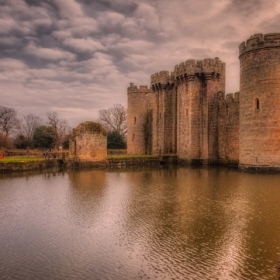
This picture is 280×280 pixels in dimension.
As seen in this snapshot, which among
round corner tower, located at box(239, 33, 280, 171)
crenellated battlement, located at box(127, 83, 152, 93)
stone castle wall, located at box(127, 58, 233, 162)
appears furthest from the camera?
crenellated battlement, located at box(127, 83, 152, 93)

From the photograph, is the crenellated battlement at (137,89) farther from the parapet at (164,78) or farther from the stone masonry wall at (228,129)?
the stone masonry wall at (228,129)

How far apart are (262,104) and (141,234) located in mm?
14112

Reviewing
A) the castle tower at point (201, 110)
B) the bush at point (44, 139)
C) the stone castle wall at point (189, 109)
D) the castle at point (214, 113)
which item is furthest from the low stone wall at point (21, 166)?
the bush at point (44, 139)

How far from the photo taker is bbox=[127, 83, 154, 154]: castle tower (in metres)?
32.8

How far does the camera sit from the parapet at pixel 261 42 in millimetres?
17669

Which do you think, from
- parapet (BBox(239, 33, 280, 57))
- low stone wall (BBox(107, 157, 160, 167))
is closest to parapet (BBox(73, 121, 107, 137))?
low stone wall (BBox(107, 157, 160, 167))

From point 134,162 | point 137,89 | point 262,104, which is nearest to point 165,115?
point 137,89

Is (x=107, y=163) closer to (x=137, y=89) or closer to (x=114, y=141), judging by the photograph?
(x=137, y=89)

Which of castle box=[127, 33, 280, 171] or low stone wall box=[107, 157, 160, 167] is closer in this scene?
castle box=[127, 33, 280, 171]

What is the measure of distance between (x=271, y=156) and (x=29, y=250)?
1541 centimetres

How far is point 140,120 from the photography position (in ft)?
107

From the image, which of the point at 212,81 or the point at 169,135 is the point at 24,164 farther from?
the point at 212,81

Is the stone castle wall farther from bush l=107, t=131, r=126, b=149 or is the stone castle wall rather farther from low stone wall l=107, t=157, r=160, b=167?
bush l=107, t=131, r=126, b=149

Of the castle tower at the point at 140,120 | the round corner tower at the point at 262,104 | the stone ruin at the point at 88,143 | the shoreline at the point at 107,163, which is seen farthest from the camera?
the castle tower at the point at 140,120
